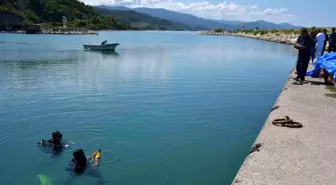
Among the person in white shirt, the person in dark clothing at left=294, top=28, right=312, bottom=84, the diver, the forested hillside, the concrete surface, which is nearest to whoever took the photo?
the concrete surface

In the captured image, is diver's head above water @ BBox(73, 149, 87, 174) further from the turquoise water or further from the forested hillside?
the forested hillside

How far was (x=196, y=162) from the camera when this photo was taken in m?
9.99

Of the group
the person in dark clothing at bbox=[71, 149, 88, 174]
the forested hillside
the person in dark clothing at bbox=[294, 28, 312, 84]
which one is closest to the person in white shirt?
the person in dark clothing at bbox=[294, 28, 312, 84]

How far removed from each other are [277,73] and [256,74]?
2366mm

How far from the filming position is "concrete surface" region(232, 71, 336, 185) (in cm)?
608

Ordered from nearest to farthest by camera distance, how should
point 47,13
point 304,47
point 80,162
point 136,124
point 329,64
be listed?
point 80,162, point 136,124, point 304,47, point 329,64, point 47,13

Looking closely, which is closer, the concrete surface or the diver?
the concrete surface

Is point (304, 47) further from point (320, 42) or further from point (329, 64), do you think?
point (320, 42)

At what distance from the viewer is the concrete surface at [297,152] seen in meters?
6.08

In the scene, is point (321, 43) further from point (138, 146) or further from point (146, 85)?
point (138, 146)

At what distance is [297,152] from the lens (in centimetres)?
737

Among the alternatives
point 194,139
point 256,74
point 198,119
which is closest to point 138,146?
point 194,139

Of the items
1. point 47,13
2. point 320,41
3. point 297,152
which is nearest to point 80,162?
point 297,152

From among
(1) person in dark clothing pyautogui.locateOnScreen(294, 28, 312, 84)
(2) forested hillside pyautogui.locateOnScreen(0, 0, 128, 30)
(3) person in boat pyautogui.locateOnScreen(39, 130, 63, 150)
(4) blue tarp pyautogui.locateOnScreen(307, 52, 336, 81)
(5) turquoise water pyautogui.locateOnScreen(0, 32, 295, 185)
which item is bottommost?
(5) turquoise water pyautogui.locateOnScreen(0, 32, 295, 185)
